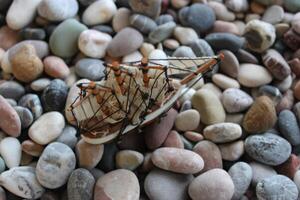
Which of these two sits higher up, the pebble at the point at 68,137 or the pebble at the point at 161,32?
the pebble at the point at 161,32

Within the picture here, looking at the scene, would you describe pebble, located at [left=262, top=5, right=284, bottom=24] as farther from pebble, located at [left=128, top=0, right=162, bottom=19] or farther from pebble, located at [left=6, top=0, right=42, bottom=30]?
pebble, located at [left=6, top=0, right=42, bottom=30]

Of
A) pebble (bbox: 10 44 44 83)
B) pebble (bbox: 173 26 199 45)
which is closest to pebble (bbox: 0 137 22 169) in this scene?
pebble (bbox: 10 44 44 83)

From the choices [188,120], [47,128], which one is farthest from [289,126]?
[47,128]

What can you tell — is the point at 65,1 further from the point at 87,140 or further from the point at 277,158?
the point at 277,158

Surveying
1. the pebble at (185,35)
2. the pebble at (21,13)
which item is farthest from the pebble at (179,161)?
the pebble at (21,13)

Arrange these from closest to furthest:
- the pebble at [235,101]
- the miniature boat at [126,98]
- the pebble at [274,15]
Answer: the miniature boat at [126,98] → the pebble at [235,101] → the pebble at [274,15]

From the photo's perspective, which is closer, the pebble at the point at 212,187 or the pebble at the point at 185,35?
the pebble at the point at 212,187

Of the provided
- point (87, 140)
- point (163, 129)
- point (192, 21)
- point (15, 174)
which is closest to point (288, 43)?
point (192, 21)

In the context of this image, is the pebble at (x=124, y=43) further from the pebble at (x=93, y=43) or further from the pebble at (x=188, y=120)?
the pebble at (x=188, y=120)
